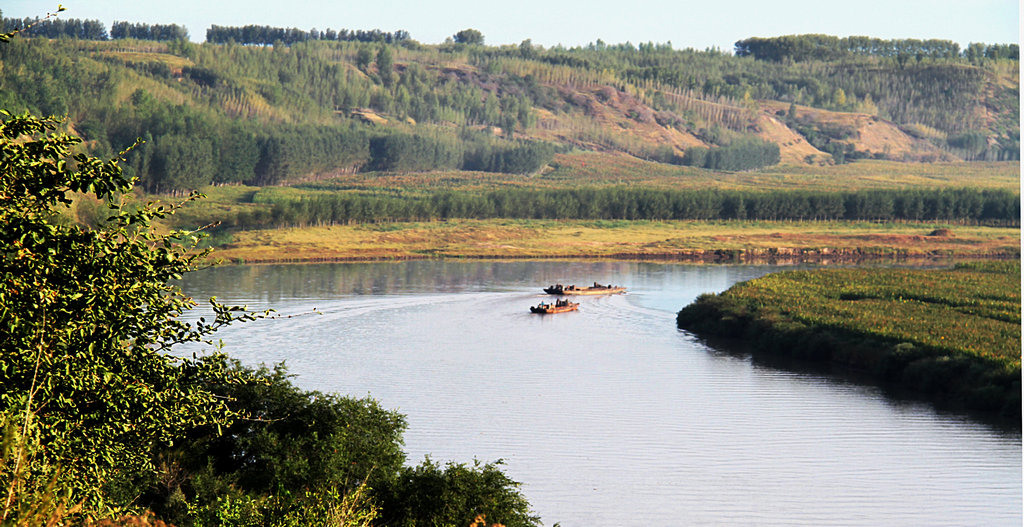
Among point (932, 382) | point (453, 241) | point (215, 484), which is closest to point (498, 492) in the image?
point (215, 484)

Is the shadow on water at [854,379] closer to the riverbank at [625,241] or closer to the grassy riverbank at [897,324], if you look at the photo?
the grassy riverbank at [897,324]

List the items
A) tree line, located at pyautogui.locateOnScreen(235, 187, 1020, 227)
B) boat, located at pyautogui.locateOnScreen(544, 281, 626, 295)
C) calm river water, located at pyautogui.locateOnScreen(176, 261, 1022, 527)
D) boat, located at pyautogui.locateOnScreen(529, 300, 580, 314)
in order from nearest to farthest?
calm river water, located at pyautogui.locateOnScreen(176, 261, 1022, 527) < boat, located at pyautogui.locateOnScreen(529, 300, 580, 314) < boat, located at pyautogui.locateOnScreen(544, 281, 626, 295) < tree line, located at pyautogui.locateOnScreen(235, 187, 1020, 227)

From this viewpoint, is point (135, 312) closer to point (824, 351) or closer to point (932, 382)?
point (932, 382)

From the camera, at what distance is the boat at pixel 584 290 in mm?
92894

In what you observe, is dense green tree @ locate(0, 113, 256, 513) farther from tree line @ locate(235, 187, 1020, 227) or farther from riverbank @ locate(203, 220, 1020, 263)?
tree line @ locate(235, 187, 1020, 227)

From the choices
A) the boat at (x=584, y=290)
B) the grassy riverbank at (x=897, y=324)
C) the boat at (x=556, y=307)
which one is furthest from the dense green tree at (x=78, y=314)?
the boat at (x=584, y=290)

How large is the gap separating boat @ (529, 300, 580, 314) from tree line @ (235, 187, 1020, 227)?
3040 inches

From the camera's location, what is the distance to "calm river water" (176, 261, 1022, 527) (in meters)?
36.8

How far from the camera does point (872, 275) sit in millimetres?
93188

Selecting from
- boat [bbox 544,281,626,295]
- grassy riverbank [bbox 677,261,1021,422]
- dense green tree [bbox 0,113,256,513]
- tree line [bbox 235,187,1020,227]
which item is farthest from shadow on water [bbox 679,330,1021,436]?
tree line [bbox 235,187,1020,227]

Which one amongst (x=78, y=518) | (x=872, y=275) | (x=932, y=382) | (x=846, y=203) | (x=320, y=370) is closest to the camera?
(x=78, y=518)

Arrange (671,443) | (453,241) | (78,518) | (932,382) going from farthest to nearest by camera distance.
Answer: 1. (453,241)
2. (932,382)
3. (671,443)
4. (78,518)

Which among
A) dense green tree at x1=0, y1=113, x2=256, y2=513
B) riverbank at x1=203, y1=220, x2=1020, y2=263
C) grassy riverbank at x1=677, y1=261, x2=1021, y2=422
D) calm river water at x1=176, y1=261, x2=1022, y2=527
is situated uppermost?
dense green tree at x1=0, y1=113, x2=256, y2=513

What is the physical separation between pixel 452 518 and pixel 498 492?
1387 mm
